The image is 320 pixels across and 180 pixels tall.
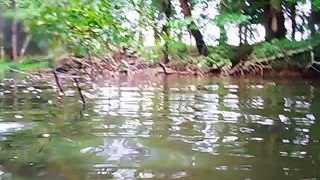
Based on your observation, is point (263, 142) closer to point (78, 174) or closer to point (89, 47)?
point (78, 174)

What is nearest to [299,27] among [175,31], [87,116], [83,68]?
[175,31]

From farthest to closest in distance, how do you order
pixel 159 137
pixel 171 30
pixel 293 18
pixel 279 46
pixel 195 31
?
pixel 293 18 < pixel 195 31 < pixel 279 46 < pixel 171 30 < pixel 159 137

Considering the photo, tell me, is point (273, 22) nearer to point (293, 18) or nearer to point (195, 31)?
point (293, 18)

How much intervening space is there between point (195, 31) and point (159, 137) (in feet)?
47.6

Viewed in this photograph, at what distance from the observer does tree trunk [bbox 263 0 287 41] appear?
19328 millimetres

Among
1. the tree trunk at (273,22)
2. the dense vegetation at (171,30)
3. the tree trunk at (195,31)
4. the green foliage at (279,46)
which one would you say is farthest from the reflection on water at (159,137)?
the tree trunk at (273,22)

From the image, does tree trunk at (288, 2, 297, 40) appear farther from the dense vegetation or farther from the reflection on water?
the reflection on water

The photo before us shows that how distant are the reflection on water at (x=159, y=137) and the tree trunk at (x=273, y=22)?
32.9 ft

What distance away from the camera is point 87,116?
7.09 metres

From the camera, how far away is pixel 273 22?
65.0 feet

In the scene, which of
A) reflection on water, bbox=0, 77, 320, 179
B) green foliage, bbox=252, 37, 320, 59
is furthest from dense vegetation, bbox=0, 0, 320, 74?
reflection on water, bbox=0, 77, 320, 179

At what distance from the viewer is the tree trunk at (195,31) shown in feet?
62.3

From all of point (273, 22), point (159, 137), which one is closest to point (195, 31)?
point (273, 22)

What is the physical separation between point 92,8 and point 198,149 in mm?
4696
